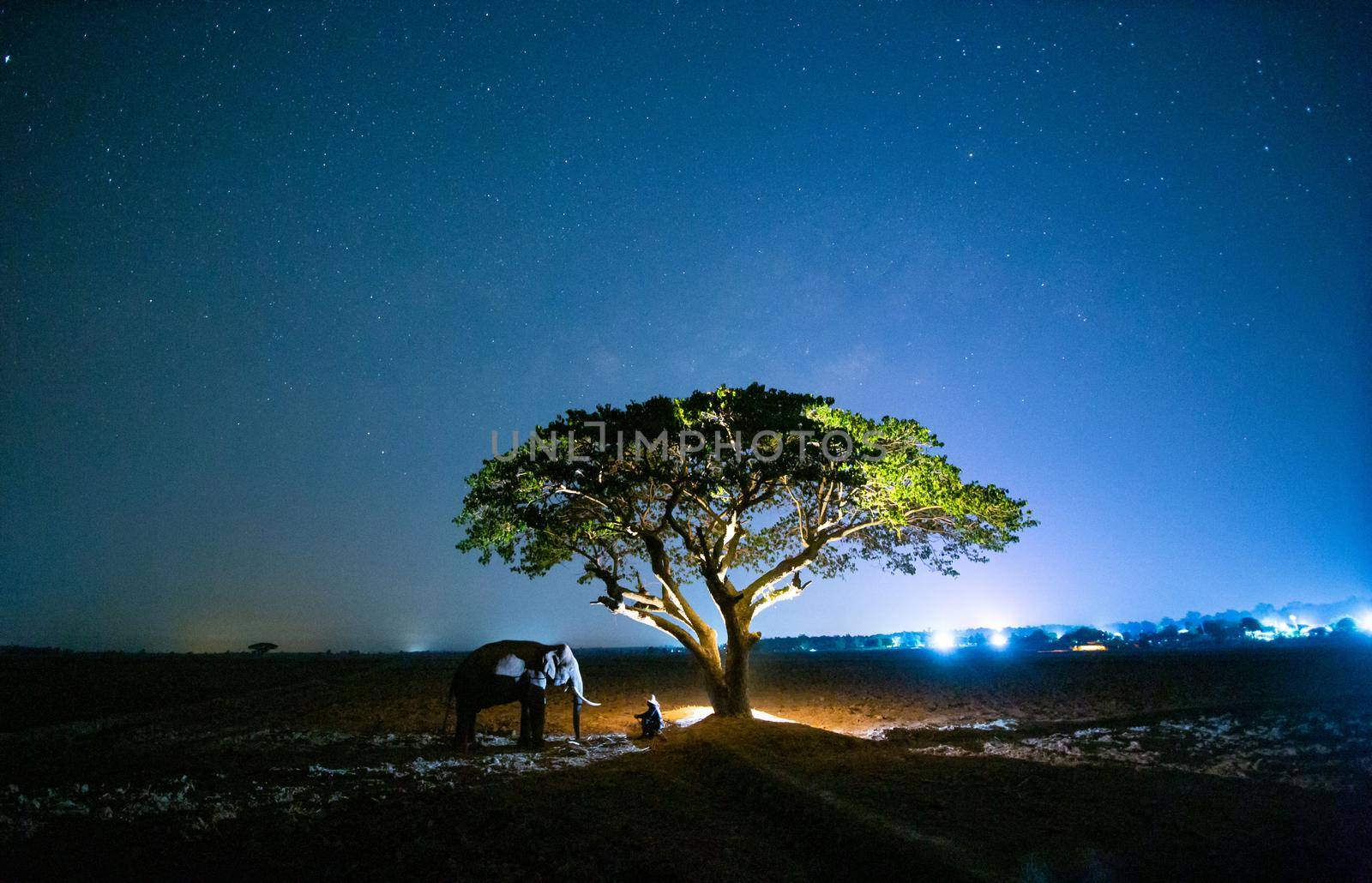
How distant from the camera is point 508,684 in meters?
15.0

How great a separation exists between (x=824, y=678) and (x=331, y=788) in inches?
1217

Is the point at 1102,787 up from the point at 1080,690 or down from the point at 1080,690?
up

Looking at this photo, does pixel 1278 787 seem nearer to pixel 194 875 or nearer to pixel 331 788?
pixel 194 875

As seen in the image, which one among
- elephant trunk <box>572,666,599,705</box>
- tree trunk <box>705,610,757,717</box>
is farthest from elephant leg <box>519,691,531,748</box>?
tree trunk <box>705,610,757,717</box>

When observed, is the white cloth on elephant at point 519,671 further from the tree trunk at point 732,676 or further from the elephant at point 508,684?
the tree trunk at point 732,676

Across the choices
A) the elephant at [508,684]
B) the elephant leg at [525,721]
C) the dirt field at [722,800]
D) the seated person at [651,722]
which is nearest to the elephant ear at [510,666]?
the elephant at [508,684]

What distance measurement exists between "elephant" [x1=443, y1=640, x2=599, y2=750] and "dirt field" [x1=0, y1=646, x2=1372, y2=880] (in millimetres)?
663

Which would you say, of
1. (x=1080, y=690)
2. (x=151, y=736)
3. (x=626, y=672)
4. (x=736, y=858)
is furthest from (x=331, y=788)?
(x=626, y=672)

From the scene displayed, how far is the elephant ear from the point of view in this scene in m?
15.1

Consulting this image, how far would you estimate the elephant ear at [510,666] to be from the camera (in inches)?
594

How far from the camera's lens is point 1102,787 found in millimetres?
7949

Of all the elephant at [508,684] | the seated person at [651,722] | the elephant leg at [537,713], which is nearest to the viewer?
the elephant at [508,684]

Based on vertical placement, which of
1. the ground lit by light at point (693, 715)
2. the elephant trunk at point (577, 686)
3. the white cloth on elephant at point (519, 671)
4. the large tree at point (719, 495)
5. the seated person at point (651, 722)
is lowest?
the ground lit by light at point (693, 715)

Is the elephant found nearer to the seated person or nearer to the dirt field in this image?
the dirt field
